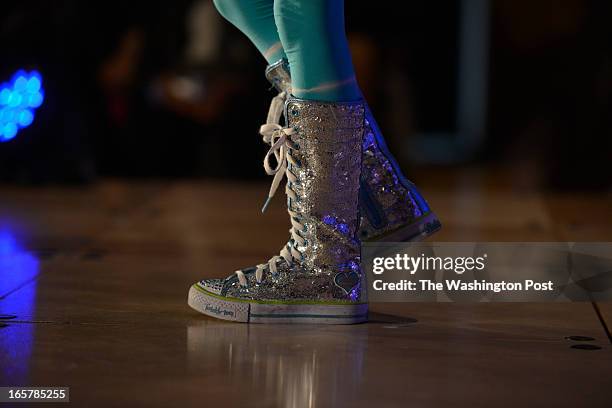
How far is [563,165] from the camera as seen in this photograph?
4199 millimetres

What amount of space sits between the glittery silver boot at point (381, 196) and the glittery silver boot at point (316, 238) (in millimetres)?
96

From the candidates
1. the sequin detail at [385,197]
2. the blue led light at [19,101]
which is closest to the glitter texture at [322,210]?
the sequin detail at [385,197]

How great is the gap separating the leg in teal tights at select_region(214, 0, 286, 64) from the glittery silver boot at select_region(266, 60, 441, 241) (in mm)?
61

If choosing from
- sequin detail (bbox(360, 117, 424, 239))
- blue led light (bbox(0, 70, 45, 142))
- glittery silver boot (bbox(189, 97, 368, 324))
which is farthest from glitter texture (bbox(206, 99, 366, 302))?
blue led light (bbox(0, 70, 45, 142))

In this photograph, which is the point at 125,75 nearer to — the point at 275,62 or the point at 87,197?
the point at 87,197

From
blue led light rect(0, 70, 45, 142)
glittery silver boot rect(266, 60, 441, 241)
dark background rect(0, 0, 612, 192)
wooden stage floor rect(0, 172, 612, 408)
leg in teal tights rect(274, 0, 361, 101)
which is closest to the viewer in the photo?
wooden stage floor rect(0, 172, 612, 408)

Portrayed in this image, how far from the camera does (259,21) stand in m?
1.58

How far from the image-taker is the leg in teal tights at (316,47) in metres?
1.40

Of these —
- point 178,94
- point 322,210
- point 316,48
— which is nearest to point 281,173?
point 322,210

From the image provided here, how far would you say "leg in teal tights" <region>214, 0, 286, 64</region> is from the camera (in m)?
1.57

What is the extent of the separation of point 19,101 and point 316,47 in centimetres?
212

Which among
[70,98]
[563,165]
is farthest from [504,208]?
[70,98]

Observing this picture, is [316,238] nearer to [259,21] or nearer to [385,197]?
[385,197]

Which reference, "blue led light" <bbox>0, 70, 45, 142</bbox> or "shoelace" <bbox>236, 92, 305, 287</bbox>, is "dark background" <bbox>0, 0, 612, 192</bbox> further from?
"shoelace" <bbox>236, 92, 305, 287</bbox>
